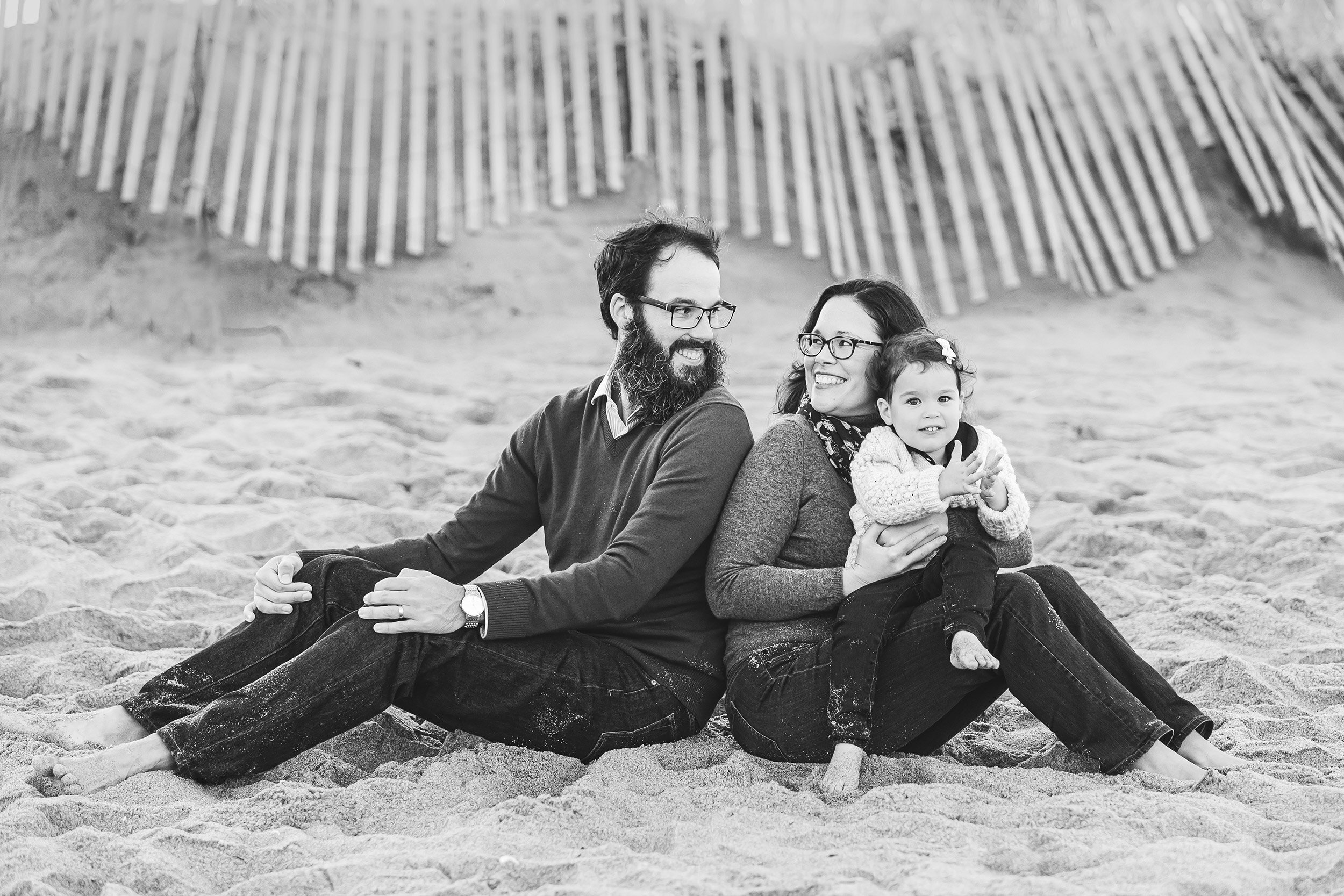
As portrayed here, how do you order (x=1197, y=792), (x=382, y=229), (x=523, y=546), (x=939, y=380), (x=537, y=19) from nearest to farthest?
(x=1197, y=792) → (x=939, y=380) → (x=523, y=546) → (x=382, y=229) → (x=537, y=19)

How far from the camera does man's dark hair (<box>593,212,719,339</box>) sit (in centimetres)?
281

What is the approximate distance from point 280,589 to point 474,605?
0.43m

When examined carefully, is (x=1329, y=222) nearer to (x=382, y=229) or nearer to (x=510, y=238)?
(x=510, y=238)

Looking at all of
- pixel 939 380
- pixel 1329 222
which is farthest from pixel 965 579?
pixel 1329 222

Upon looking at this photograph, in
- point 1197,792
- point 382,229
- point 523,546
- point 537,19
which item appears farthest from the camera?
A: point 537,19

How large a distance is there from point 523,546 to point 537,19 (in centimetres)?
397

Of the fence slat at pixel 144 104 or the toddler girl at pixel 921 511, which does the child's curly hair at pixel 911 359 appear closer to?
the toddler girl at pixel 921 511

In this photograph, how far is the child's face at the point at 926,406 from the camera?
2.58m

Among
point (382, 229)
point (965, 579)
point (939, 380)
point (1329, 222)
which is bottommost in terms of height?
point (965, 579)

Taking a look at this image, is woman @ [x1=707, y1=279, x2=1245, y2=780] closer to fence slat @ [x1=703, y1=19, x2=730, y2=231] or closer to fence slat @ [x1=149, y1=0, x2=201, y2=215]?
fence slat @ [x1=703, y1=19, x2=730, y2=231]

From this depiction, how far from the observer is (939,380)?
258 centimetres

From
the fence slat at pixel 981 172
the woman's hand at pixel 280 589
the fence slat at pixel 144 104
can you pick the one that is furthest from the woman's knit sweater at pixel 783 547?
the fence slat at pixel 144 104

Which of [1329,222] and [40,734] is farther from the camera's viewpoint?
[1329,222]

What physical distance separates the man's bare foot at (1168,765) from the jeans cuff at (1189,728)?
6 cm
